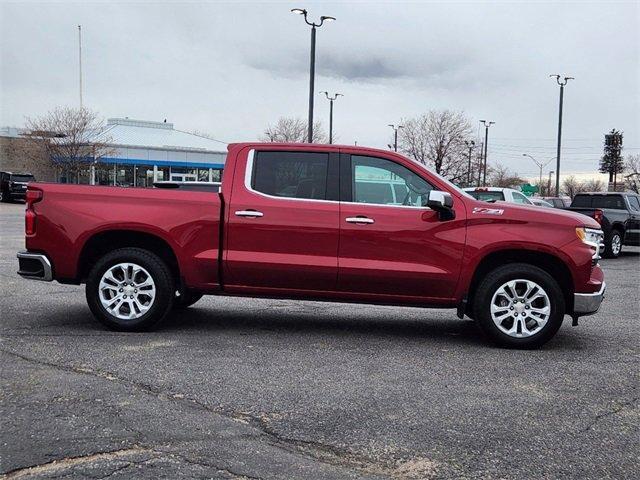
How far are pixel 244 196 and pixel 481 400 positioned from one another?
305 centimetres

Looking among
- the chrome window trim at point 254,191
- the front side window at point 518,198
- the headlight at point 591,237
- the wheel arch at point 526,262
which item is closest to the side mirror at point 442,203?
the chrome window trim at point 254,191

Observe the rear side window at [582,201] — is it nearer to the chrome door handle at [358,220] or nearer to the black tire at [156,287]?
the chrome door handle at [358,220]

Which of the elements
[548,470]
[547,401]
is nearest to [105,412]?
[548,470]

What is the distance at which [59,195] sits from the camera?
662cm

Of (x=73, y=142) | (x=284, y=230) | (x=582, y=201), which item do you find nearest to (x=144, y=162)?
(x=73, y=142)

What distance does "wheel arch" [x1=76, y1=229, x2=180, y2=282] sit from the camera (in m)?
6.66

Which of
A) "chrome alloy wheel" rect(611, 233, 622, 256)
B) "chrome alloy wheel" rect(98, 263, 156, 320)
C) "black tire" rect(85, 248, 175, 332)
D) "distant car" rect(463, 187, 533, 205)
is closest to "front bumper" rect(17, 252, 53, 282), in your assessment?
"black tire" rect(85, 248, 175, 332)

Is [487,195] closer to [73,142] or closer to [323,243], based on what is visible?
[323,243]

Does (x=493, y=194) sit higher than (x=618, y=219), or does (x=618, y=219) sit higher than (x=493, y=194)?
(x=493, y=194)

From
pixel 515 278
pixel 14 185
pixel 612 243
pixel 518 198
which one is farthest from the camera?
pixel 14 185

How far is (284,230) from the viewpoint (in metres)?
6.38

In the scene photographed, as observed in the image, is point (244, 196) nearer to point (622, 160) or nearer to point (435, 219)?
point (435, 219)

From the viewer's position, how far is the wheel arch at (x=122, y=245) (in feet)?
21.8

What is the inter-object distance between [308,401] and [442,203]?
8.08 feet
